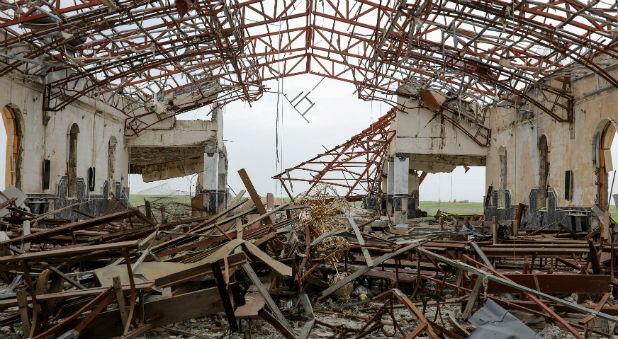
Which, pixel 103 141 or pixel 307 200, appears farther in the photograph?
pixel 103 141

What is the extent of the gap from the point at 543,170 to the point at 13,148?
19.0 meters

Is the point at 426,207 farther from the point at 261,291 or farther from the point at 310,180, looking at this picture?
the point at 261,291

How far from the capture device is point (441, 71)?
1800cm

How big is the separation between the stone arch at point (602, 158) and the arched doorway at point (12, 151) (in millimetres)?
18385

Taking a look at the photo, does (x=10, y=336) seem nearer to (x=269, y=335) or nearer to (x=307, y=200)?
(x=269, y=335)

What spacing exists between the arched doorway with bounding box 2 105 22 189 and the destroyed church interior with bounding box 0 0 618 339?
0.06m

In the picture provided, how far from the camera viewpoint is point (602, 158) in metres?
14.9

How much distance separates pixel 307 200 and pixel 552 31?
815 centimetres

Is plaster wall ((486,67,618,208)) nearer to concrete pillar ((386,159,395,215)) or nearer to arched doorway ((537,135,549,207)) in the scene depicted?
arched doorway ((537,135,549,207))

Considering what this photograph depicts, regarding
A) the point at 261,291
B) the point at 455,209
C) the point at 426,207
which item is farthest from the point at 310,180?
the point at 426,207

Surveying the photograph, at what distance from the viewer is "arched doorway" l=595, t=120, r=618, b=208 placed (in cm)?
1477

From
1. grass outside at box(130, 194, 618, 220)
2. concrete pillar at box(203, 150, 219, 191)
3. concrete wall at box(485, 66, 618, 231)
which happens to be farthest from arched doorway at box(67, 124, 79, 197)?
concrete wall at box(485, 66, 618, 231)

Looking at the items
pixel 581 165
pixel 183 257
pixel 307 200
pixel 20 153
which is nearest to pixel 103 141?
Result: pixel 20 153

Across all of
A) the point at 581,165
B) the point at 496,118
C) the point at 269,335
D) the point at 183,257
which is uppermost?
the point at 496,118
